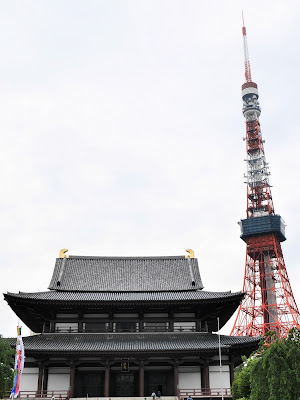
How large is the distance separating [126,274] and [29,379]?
14598mm

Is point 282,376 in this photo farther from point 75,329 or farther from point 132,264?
point 132,264

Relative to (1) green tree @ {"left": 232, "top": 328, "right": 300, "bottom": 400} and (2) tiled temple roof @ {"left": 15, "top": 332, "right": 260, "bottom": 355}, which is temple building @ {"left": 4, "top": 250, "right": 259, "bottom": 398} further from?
(1) green tree @ {"left": 232, "top": 328, "right": 300, "bottom": 400}

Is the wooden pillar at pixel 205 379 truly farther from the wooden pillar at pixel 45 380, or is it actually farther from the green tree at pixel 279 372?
the wooden pillar at pixel 45 380

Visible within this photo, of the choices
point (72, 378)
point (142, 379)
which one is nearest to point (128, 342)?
point (142, 379)

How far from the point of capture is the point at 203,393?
33031 millimetres

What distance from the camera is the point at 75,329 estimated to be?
3709cm

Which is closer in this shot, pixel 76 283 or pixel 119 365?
pixel 119 365

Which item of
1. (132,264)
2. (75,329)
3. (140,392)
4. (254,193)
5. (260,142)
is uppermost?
(260,142)

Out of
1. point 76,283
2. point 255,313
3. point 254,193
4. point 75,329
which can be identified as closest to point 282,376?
point 75,329

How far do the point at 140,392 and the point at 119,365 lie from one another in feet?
11.0

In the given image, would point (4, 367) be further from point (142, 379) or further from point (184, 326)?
point (184, 326)

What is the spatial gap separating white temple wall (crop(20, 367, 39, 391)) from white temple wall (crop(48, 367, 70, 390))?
1144 mm

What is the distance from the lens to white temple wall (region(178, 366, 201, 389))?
113ft

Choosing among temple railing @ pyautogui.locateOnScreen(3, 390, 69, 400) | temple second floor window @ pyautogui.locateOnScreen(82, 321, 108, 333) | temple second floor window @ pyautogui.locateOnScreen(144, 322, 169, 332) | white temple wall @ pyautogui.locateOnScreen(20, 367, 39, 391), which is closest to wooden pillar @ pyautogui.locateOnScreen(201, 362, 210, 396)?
temple second floor window @ pyautogui.locateOnScreen(144, 322, 169, 332)
